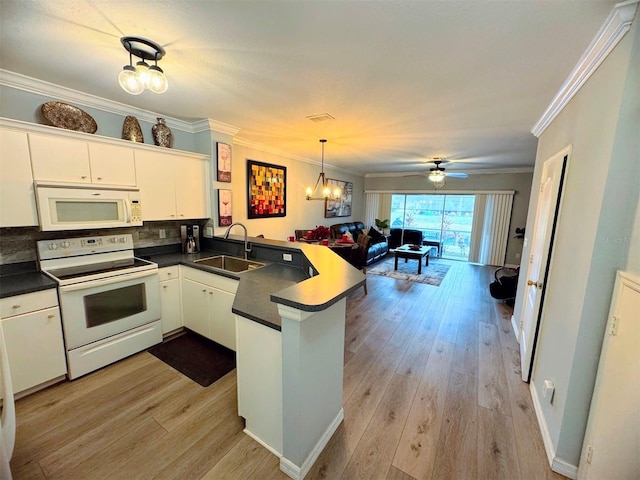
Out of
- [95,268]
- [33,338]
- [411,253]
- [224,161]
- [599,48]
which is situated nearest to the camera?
[599,48]

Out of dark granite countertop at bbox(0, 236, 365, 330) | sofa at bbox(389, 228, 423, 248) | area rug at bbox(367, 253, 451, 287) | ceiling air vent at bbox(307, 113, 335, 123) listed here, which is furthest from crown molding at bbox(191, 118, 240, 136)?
sofa at bbox(389, 228, 423, 248)

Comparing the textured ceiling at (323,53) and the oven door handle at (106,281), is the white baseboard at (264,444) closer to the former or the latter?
the oven door handle at (106,281)

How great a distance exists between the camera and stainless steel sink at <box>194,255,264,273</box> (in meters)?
2.92

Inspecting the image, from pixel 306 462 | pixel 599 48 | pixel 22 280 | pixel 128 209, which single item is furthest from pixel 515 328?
pixel 22 280

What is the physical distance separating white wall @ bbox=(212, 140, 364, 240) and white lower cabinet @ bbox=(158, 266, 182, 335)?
85 centimetres

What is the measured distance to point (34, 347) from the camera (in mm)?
1963

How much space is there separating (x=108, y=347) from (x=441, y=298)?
4430mm

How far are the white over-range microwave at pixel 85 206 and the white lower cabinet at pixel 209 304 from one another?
30.9 inches

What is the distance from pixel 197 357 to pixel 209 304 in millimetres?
522

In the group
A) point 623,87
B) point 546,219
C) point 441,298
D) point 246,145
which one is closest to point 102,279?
point 246,145

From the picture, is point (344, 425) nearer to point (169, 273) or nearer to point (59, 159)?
point (169, 273)

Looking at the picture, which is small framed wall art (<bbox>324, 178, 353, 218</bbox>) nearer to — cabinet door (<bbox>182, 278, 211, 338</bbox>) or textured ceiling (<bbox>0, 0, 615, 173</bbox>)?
textured ceiling (<bbox>0, 0, 615, 173</bbox>)

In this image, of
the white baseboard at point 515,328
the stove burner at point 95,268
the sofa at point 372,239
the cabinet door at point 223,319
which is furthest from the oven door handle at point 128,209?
the sofa at point 372,239

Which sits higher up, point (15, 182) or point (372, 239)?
point (15, 182)
